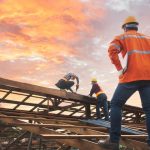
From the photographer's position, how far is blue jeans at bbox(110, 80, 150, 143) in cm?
446

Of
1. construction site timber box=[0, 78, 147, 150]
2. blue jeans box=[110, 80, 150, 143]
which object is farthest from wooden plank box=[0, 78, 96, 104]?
blue jeans box=[110, 80, 150, 143]

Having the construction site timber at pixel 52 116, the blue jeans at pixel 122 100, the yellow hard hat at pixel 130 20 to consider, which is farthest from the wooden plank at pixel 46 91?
the blue jeans at pixel 122 100

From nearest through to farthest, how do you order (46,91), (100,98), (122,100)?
(122,100), (46,91), (100,98)

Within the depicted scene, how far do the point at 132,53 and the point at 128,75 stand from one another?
0.37 metres

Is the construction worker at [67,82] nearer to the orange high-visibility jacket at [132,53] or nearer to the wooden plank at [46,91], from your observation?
the wooden plank at [46,91]

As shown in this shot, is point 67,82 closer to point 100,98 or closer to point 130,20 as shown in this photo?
point 100,98

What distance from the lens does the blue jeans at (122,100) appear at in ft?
14.6

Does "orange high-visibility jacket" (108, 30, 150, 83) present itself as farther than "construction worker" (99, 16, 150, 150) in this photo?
Yes

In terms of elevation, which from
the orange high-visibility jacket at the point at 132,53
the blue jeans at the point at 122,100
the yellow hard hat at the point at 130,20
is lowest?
the blue jeans at the point at 122,100

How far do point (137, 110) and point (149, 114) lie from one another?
11.0 metres

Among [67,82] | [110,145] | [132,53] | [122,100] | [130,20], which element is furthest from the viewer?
[67,82]

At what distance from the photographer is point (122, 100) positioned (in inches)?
179

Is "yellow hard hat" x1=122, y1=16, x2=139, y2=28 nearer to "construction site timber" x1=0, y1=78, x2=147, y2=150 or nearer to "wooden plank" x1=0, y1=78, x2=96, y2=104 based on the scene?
"construction site timber" x1=0, y1=78, x2=147, y2=150

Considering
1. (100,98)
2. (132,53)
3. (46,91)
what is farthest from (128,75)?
(100,98)
